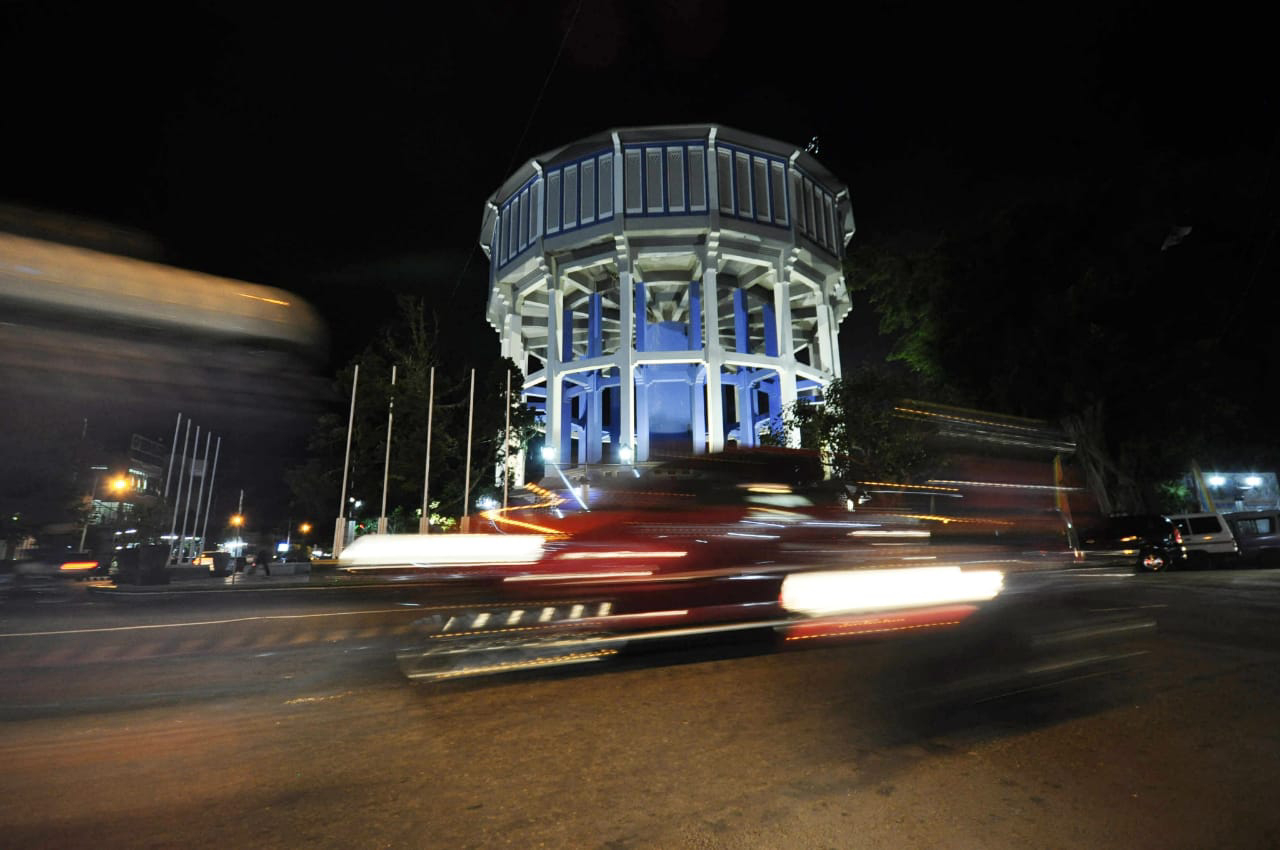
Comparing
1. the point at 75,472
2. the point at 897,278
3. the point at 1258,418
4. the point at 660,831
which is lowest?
the point at 660,831

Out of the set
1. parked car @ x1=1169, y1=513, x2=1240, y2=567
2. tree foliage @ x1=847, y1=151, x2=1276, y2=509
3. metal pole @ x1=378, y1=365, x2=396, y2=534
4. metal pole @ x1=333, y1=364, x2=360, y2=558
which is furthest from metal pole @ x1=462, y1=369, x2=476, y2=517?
parked car @ x1=1169, y1=513, x2=1240, y2=567

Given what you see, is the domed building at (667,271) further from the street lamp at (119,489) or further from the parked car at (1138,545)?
the street lamp at (119,489)

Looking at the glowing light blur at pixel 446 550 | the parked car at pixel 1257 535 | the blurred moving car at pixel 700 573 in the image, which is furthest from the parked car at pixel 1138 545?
the glowing light blur at pixel 446 550

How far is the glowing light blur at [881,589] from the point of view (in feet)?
21.7

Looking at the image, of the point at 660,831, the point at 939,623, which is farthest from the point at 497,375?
the point at 660,831

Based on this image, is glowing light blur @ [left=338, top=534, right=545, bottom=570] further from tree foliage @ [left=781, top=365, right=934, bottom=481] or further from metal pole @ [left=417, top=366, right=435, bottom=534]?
tree foliage @ [left=781, top=365, right=934, bottom=481]

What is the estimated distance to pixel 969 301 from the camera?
26.5 metres

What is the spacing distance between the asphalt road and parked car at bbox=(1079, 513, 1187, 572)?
14349 mm

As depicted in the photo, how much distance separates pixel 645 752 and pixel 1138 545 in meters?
21.1

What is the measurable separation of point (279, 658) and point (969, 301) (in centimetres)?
2736

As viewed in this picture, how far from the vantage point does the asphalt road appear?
2.76 metres

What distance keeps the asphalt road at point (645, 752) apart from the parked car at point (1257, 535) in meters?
16.6

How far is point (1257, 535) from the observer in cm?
1909

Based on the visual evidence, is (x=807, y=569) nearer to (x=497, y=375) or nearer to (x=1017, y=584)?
(x=1017, y=584)
